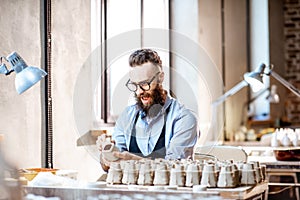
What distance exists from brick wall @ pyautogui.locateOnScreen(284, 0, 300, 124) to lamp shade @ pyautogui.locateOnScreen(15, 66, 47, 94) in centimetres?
659

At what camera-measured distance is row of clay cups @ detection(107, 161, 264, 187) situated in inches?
113

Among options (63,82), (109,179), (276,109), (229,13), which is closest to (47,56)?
(63,82)

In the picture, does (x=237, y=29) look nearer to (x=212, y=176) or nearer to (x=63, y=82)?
(x=63, y=82)

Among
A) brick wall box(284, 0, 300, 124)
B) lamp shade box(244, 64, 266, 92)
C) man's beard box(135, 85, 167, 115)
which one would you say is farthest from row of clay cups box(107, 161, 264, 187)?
brick wall box(284, 0, 300, 124)

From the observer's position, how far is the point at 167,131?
3.55m

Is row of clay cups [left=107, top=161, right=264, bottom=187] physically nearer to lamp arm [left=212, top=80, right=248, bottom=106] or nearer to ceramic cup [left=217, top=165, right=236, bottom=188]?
ceramic cup [left=217, top=165, right=236, bottom=188]

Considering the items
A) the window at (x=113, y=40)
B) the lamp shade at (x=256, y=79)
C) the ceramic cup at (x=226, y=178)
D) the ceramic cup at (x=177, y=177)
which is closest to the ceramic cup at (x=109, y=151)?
the ceramic cup at (x=177, y=177)

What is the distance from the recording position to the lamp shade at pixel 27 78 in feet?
10.3

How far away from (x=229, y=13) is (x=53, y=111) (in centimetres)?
408

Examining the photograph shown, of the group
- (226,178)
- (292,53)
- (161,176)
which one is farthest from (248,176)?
(292,53)

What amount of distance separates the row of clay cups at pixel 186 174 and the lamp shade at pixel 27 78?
0.54m

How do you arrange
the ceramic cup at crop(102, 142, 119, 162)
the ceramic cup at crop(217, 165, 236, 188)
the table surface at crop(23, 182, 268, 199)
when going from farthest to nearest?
1. the ceramic cup at crop(102, 142, 119, 162)
2. the ceramic cup at crop(217, 165, 236, 188)
3. the table surface at crop(23, 182, 268, 199)

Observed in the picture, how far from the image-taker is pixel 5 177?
65.3 inches

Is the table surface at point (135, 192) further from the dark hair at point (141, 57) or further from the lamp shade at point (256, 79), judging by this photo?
the lamp shade at point (256, 79)
